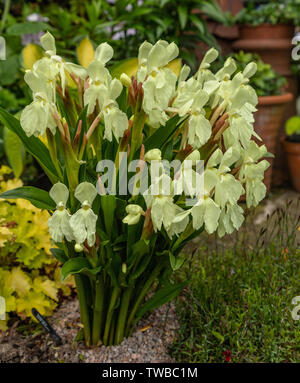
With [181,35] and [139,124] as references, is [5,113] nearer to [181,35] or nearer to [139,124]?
[139,124]

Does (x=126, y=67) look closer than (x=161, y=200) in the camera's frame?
No

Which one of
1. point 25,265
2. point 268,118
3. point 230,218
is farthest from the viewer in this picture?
point 268,118

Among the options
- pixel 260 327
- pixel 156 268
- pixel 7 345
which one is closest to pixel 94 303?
pixel 156 268

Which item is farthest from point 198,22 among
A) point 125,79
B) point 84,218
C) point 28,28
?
point 84,218

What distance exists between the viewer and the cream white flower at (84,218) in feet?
3.37

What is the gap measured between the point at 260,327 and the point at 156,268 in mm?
398

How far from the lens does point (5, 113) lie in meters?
1.16

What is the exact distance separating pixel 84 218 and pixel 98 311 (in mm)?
394

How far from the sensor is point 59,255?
1.27m

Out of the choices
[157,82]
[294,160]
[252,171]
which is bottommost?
[294,160]

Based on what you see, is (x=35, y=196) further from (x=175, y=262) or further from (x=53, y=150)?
(x=175, y=262)

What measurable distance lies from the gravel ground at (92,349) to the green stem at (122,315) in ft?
0.10

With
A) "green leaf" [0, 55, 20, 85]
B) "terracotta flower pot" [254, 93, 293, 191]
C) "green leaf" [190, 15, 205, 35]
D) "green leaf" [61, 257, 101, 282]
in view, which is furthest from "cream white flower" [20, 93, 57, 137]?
"terracotta flower pot" [254, 93, 293, 191]

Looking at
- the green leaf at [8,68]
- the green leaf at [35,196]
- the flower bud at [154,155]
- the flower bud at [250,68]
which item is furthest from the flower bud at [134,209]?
the green leaf at [8,68]
